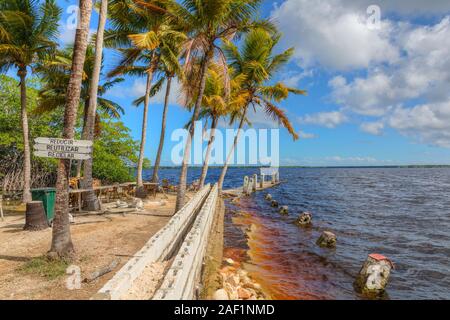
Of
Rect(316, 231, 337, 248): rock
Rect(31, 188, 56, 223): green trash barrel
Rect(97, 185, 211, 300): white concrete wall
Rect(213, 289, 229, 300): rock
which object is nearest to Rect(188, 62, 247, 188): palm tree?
Rect(316, 231, 337, 248): rock

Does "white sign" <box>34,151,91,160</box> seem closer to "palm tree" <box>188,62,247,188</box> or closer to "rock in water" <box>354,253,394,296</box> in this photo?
"rock in water" <box>354,253,394,296</box>

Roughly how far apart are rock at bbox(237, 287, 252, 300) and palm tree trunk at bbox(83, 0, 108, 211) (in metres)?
9.01

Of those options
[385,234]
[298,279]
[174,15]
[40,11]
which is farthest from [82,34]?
[385,234]

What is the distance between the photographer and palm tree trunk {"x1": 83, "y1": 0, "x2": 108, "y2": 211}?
12.6 meters

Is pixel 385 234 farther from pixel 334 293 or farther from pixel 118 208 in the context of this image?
pixel 118 208

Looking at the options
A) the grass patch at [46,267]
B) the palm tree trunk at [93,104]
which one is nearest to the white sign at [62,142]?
the grass patch at [46,267]

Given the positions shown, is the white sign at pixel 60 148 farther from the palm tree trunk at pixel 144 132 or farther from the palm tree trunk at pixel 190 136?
the palm tree trunk at pixel 144 132

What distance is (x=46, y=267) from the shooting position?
6461mm

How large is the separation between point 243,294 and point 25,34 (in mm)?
17020

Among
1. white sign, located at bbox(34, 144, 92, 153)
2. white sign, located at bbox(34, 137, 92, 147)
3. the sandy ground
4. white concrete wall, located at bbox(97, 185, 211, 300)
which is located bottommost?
the sandy ground

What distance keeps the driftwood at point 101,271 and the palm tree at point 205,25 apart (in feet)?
20.7

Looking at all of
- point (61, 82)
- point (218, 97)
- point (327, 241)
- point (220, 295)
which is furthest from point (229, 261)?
point (61, 82)

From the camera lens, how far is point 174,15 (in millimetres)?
13094

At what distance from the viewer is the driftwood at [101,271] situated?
5895 millimetres
